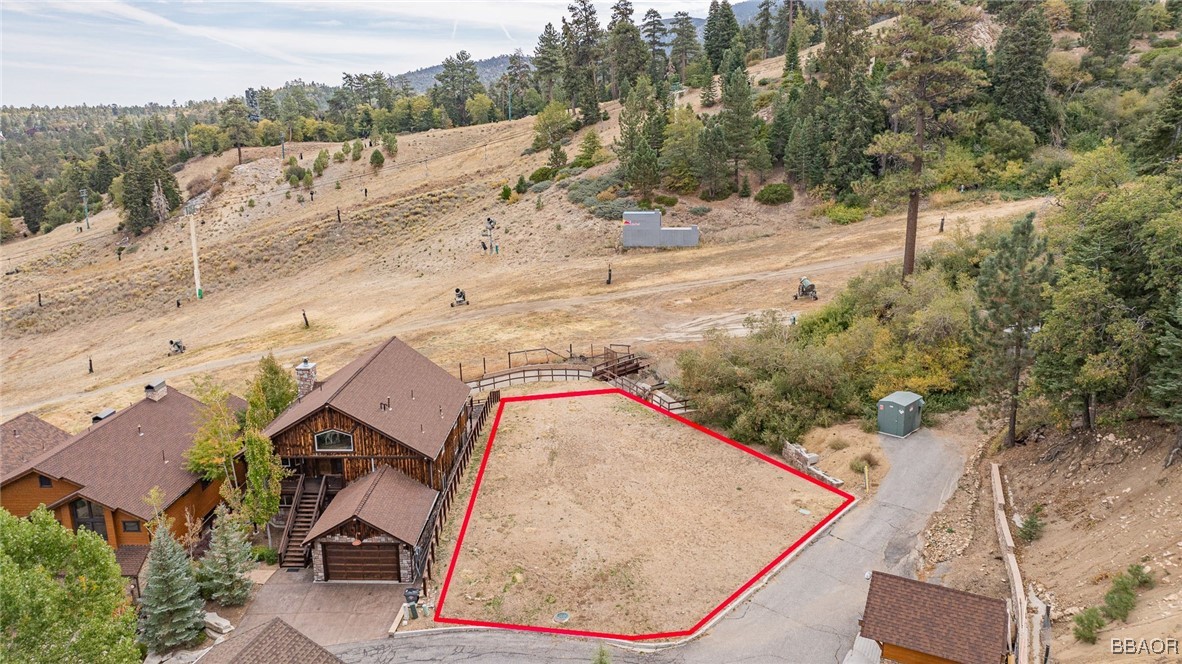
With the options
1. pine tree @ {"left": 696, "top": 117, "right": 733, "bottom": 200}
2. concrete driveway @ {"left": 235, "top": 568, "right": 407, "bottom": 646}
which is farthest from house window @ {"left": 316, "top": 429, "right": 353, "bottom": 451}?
pine tree @ {"left": 696, "top": 117, "right": 733, "bottom": 200}

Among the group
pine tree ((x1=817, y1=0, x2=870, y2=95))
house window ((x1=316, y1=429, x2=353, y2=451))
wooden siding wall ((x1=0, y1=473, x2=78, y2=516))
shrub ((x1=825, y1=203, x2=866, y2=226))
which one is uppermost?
pine tree ((x1=817, y1=0, x2=870, y2=95))

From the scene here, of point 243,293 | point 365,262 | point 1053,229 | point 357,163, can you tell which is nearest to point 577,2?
point 357,163

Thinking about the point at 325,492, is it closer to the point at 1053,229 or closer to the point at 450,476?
the point at 450,476

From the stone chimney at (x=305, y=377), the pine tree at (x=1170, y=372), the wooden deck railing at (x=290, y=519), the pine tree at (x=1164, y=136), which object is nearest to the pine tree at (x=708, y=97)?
the pine tree at (x=1164, y=136)

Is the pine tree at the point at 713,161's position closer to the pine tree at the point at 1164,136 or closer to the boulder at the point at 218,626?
the pine tree at the point at 1164,136

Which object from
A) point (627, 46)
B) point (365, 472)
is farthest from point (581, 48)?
point (365, 472)

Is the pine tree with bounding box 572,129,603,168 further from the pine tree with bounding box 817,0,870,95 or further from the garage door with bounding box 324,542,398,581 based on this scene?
the garage door with bounding box 324,542,398,581

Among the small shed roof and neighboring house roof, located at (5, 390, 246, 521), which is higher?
the small shed roof
